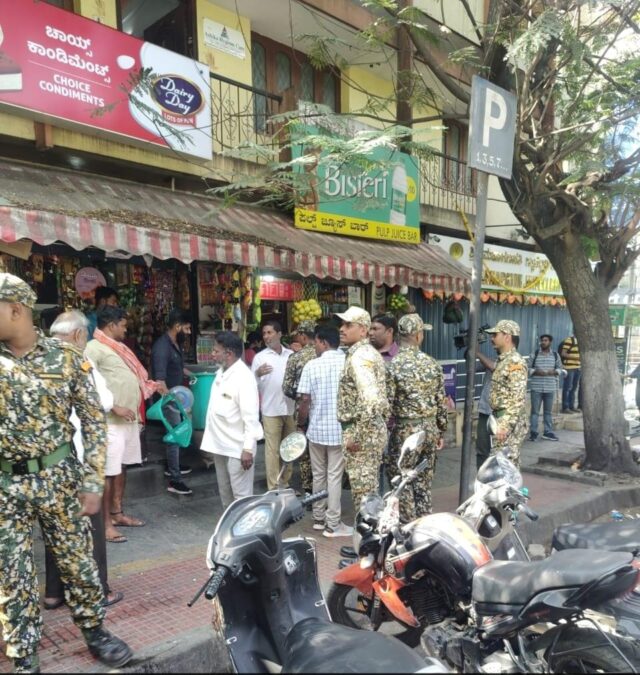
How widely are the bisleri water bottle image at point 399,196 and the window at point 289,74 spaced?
5.74 ft

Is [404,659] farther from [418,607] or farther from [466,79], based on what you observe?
[466,79]

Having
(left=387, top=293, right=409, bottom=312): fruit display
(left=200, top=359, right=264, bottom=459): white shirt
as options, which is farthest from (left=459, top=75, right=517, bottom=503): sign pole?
(left=387, top=293, right=409, bottom=312): fruit display

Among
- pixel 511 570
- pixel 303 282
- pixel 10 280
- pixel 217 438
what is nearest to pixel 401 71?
pixel 303 282

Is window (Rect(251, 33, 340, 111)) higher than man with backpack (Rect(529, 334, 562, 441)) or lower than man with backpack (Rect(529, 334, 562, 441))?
higher

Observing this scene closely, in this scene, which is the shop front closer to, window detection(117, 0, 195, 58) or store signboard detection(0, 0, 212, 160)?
store signboard detection(0, 0, 212, 160)

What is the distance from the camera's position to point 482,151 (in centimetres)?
413

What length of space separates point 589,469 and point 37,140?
770 cm

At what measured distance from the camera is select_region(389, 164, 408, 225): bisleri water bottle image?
8586 mm

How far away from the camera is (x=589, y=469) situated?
23.4 feet

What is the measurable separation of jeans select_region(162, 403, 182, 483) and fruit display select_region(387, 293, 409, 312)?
4.81m

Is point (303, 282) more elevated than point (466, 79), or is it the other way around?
point (466, 79)

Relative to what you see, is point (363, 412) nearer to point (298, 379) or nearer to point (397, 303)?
point (298, 379)

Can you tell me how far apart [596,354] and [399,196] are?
3.84 metres

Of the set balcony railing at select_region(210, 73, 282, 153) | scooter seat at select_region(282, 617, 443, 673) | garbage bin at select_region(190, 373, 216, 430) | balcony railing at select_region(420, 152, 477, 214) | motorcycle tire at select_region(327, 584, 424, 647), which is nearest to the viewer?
scooter seat at select_region(282, 617, 443, 673)
